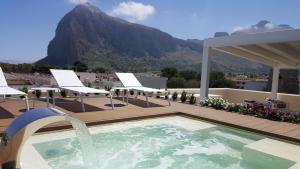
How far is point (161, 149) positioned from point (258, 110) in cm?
382

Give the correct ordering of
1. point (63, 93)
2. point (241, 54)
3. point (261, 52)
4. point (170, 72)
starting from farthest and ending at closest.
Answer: point (170, 72) < point (241, 54) < point (261, 52) < point (63, 93)

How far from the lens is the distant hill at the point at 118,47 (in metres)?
61.9

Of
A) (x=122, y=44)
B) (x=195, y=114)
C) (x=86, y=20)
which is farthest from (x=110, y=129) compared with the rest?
(x=86, y=20)

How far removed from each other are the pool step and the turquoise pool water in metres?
0.13

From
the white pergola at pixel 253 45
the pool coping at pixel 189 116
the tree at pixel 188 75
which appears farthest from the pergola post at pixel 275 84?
the tree at pixel 188 75

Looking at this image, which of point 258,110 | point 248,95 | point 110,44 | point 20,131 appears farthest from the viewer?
point 110,44

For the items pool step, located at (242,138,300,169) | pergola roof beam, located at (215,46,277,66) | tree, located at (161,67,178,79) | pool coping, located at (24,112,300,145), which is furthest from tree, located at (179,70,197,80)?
pool step, located at (242,138,300,169)

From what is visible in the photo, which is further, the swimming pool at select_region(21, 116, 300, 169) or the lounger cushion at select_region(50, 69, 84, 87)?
the lounger cushion at select_region(50, 69, 84, 87)

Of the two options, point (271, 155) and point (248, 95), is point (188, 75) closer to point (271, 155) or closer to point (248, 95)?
point (248, 95)

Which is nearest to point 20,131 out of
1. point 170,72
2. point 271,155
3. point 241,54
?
point 271,155

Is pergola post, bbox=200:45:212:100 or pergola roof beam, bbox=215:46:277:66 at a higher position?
pergola roof beam, bbox=215:46:277:66

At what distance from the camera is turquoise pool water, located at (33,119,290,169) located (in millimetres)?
4717

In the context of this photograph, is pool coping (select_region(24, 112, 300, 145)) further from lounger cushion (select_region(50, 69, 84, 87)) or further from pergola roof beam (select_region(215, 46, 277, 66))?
pergola roof beam (select_region(215, 46, 277, 66))

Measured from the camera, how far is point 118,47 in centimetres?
7650
